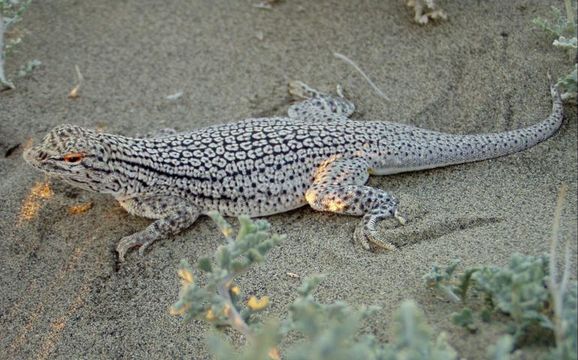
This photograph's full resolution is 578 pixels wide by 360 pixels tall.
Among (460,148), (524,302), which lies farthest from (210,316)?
(460,148)

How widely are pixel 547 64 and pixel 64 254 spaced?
155 inches

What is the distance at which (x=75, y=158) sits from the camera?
4.36 meters

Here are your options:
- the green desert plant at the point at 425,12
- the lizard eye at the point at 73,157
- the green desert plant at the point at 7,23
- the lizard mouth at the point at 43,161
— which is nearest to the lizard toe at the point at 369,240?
the lizard eye at the point at 73,157

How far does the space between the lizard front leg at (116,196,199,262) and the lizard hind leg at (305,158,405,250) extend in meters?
0.88

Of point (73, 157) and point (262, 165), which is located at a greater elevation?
point (73, 157)

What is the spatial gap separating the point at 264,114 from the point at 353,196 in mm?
1451

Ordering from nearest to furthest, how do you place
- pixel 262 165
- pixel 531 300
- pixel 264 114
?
pixel 531 300
pixel 262 165
pixel 264 114

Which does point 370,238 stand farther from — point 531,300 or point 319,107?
point 531,300

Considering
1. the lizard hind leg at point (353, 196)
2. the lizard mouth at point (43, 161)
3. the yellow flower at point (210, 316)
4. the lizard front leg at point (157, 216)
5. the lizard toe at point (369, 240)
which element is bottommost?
the lizard front leg at point (157, 216)

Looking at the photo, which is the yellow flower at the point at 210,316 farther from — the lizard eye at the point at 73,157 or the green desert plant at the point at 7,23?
the green desert plant at the point at 7,23

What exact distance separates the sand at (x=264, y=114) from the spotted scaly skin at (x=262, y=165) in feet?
0.44

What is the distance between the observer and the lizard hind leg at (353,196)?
171 inches

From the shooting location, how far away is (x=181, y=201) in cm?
462

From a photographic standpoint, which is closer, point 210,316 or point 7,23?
point 210,316
